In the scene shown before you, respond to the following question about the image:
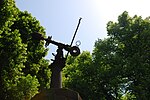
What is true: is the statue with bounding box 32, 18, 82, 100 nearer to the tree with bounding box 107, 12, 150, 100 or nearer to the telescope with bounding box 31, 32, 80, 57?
the telescope with bounding box 31, 32, 80, 57

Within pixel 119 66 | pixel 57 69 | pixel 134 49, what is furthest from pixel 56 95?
pixel 134 49

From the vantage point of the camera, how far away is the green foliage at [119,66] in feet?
81.8

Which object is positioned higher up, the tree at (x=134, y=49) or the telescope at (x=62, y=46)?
the tree at (x=134, y=49)

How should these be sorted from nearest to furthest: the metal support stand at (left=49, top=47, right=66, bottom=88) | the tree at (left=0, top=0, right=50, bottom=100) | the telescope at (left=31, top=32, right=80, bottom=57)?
the metal support stand at (left=49, top=47, right=66, bottom=88)
the telescope at (left=31, top=32, right=80, bottom=57)
the tree at (left=0, top=0, right=50, bottom=100)

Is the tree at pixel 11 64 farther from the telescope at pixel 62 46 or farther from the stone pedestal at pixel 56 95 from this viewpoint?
the stone pedestal at pixel 56 95

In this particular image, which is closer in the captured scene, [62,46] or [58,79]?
[58,79]

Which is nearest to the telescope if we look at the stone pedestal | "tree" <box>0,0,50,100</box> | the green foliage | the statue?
the statue

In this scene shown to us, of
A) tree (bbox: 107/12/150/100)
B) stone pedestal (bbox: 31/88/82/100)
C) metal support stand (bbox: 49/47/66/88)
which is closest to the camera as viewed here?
stone pedestal (bbox: 31/88/82/100)

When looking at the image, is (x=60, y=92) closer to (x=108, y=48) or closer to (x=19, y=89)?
(x=19, y=89)

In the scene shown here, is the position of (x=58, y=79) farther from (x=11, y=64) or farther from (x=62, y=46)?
(x=11, y=64)

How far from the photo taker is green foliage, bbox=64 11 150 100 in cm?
2492

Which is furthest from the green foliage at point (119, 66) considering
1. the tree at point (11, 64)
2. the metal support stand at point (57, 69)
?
the metal support stand at point (57, 69)

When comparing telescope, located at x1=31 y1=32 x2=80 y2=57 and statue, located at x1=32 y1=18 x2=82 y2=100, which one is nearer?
statue, located at x1=32 y1=18 x2=82 y2=100

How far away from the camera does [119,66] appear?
25.5m
